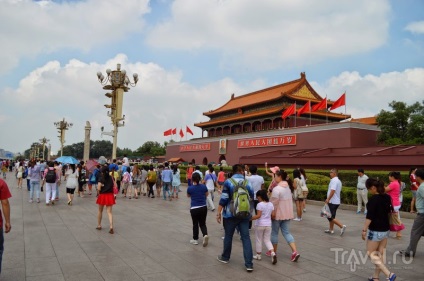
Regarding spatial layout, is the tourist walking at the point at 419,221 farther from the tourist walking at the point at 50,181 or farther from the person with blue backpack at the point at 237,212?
the tourist walking at the point at 50,181

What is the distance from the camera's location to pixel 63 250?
545 cm

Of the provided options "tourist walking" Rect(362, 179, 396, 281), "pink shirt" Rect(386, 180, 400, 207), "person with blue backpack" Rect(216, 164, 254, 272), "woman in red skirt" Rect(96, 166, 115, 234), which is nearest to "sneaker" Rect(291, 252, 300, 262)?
"person with blue backpack" Rect(216, 164, 254, 272)

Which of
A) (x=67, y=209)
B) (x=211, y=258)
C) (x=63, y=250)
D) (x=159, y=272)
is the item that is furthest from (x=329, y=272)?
(x=67, y=209)

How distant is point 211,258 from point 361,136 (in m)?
22.0

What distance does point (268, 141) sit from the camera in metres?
29.5

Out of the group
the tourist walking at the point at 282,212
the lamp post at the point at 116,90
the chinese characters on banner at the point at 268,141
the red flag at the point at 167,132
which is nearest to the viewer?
the tourist walking at the point at 282,212

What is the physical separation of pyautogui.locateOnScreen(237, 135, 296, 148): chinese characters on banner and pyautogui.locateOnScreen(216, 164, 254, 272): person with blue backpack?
23256 mm

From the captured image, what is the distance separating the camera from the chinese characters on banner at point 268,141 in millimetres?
27842

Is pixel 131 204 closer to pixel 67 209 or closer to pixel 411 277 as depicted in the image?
pixel 67 209

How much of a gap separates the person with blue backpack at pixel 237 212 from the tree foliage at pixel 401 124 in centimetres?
2131

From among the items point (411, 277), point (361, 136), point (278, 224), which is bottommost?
point (411, 277)

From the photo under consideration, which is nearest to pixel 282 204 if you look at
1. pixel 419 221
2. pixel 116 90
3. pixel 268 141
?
pixel 419 221

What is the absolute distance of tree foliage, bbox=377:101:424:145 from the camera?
22653 mm

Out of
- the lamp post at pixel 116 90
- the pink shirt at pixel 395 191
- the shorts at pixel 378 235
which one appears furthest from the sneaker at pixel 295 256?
the lamp post at pixel 116 90
